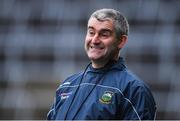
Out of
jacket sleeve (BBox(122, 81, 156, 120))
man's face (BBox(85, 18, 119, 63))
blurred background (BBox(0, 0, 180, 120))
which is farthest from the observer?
blurred background (BBox(0, 0, 180, 120))

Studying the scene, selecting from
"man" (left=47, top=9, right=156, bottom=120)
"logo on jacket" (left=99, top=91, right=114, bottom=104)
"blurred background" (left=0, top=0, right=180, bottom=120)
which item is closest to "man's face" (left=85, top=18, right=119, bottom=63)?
"man" (left=47, top=9, right=156, bottom=120)

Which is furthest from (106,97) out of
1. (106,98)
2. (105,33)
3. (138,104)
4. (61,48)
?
(61,48)

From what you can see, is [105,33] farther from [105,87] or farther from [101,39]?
[105,87]

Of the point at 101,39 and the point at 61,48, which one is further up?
the point at 101,39

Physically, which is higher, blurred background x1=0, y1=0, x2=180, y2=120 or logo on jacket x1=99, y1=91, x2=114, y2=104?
logo on jacket x1=99, y1=91, x2=114, y2=104

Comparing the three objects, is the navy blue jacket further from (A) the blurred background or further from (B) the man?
(A) the blurred background

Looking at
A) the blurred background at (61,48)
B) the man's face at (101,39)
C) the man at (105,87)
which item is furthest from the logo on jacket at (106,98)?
the blurred background at (61,48)

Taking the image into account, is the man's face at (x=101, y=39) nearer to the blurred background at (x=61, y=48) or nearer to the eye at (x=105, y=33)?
the eye at (x=105, y=33)

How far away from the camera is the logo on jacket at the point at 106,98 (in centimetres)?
204

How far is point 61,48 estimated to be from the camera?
6840 millimetres

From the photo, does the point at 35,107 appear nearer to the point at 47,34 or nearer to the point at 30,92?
the point at 30,92

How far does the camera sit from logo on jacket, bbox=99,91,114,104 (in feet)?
6.69

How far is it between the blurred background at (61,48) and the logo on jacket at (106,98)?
13.5ft

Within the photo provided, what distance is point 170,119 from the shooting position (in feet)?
18.9
